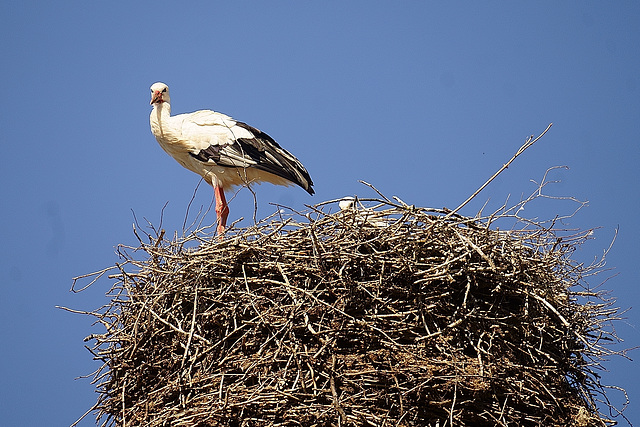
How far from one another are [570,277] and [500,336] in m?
0.86

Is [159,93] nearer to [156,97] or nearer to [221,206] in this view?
[156,97]

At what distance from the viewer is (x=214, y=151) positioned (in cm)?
715

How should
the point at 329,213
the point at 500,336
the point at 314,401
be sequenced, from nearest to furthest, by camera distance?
the point at 314,401
the point at 500,336
the point at 329,213

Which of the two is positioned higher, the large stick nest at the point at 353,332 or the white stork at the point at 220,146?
the white stork at the point at 220,146

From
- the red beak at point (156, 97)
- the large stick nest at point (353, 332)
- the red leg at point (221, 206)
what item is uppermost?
the red beak at point (156, 97)

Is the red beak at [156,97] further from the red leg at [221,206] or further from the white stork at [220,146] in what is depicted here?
the red leg at [221,206]

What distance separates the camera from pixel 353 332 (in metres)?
4.18

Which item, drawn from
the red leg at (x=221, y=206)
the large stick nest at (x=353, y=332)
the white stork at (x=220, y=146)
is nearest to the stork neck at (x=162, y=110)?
the white stork at (x=220, y=146)

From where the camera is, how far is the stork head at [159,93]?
7238 mm

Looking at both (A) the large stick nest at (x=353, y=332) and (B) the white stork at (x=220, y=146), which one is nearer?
(A) the large stick nest at (x=353, y=332)

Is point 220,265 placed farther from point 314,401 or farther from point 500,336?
point 500,336

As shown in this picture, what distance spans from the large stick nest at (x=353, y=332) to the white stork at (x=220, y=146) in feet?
7.91

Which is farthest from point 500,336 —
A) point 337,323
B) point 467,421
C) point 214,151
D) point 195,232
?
point 214,151

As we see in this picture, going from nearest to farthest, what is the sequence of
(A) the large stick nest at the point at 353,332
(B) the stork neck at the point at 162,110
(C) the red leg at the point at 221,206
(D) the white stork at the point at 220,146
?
(A) the large stick nest at the point at 353,332
(D) the white stork at the point at 220,146
(B) the stork neck at the point at 162,110
(C) the red leg at the point at 221,206
